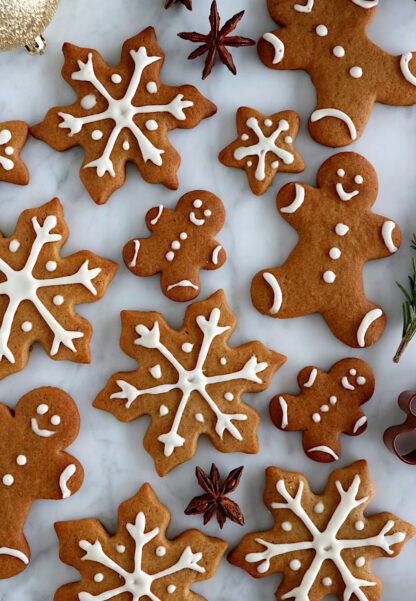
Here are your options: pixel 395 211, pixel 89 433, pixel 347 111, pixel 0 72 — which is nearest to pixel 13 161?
pixel 0 72

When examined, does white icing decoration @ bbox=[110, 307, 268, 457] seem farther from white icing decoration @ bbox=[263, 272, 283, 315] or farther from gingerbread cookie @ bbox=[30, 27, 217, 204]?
gingerbread cookie @ bbox=[30, 27, 217, 204]

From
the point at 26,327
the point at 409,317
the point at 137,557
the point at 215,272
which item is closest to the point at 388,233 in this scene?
the point at 409,317

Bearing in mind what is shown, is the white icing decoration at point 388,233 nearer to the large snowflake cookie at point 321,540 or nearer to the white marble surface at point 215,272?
the white marble surface at point 215,272

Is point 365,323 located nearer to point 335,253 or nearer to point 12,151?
point 335,253

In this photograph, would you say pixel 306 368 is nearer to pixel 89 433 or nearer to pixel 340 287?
pixel 340 287

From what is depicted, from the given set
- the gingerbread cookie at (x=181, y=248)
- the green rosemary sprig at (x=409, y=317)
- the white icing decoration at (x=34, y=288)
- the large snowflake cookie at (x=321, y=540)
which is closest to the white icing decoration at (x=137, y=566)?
the large snowflake cookie at (x=321, y=540)

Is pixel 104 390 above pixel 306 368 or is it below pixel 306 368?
below
